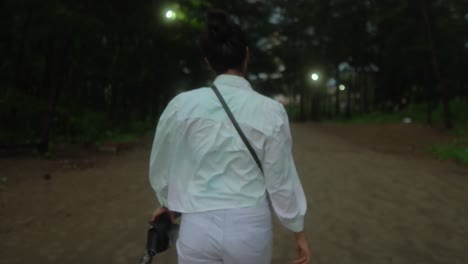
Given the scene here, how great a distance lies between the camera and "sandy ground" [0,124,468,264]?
4.86m

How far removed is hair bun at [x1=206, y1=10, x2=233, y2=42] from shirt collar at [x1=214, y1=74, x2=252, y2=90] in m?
0.15

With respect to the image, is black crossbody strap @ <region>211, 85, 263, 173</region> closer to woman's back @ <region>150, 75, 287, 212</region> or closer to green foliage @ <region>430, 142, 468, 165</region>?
woman's back @ <region>150, 75, 287, 212</region>

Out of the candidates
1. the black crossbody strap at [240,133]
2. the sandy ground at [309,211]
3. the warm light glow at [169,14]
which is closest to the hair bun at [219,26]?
the black crossbody strap at [240,133]

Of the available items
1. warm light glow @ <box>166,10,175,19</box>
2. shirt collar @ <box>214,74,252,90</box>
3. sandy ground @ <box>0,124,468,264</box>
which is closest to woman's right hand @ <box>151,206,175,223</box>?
shirt collar @ <box>214,74,252,90</box>

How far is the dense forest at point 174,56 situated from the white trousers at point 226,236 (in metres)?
0.76

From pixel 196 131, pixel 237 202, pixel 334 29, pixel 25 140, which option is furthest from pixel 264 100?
pixel 334 29

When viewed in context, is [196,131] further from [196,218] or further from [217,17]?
[217,17]

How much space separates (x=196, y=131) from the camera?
1.77 metres

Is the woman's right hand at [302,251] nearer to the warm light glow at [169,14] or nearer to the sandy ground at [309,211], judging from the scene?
the sandy ground at [309,211]

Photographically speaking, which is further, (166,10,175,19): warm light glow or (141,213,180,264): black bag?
(166,10,175,19): warm light glow

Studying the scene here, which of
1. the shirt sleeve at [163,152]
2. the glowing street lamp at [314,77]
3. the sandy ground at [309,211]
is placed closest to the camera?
the shirt sleeve at [163,152]

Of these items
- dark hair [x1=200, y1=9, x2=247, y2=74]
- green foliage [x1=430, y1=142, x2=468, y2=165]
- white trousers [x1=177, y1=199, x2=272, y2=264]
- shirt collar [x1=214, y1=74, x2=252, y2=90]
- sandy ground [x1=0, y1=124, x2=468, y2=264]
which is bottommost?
sandy ground [x1=0, y1=124, x2=468, y2=264]

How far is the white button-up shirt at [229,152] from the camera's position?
5.67ft

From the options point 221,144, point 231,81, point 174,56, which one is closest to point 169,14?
point 174,56
